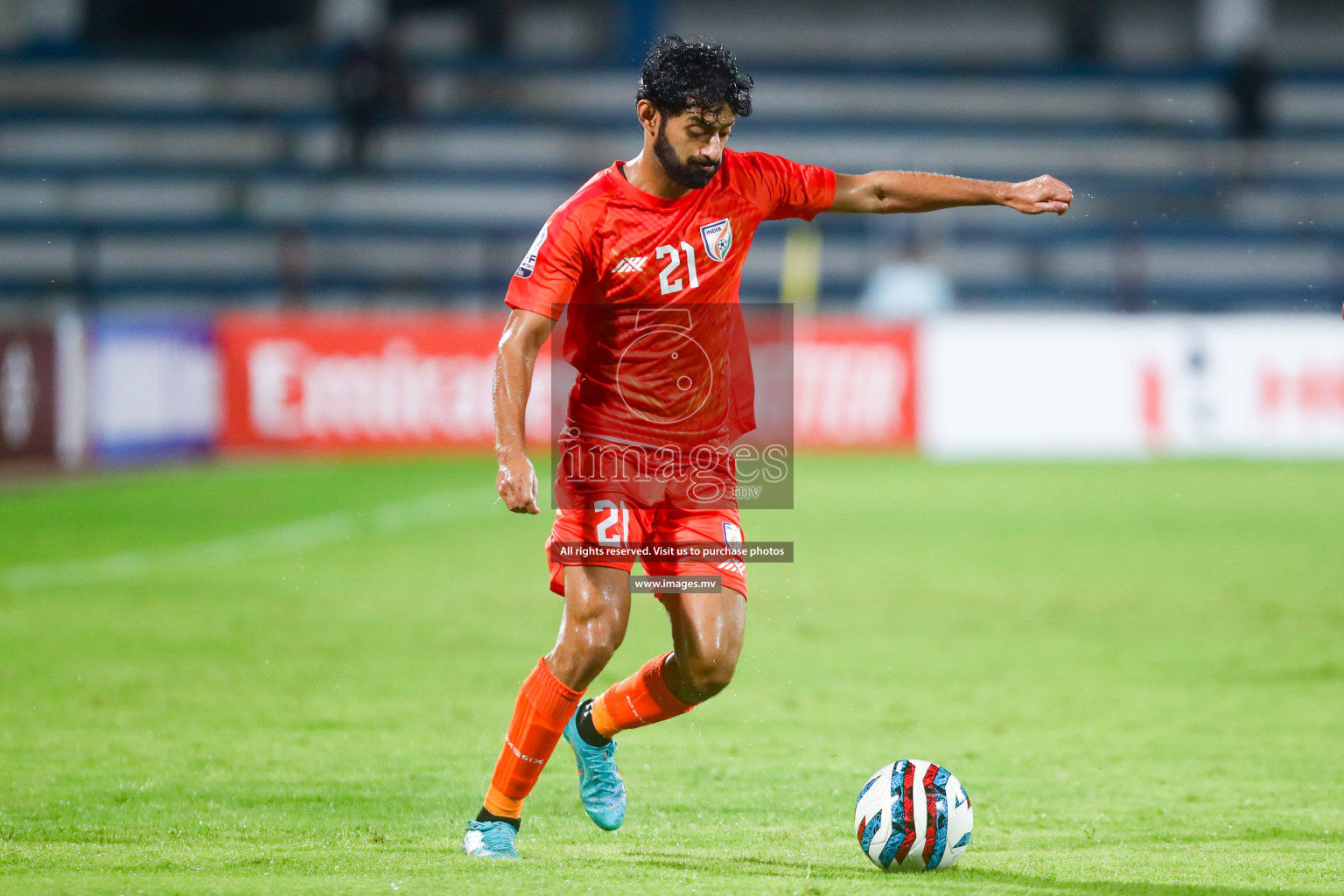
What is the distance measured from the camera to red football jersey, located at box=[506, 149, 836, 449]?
14.4ft

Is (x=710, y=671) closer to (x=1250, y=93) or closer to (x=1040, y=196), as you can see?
(x=1040, y=196)

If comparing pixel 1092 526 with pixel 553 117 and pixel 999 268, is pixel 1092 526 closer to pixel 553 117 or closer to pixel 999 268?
pixel 999 268

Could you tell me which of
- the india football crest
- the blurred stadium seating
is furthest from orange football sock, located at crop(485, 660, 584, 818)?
the blurred stadium seating

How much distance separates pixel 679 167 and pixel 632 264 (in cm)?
29

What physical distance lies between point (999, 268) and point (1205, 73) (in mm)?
5380

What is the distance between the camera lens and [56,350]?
47.6ft

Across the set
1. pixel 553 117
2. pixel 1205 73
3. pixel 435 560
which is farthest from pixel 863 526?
pixel 1205 73

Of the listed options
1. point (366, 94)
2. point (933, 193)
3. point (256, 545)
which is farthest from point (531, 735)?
Answer: point (366, 94)

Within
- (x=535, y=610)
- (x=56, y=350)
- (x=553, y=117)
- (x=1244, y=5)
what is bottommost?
(x=535, y=610)

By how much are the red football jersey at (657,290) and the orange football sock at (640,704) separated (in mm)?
694

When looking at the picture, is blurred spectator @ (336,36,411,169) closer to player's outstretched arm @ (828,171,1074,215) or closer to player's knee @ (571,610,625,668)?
player's outstretched arm @ (828,171,1074,215)

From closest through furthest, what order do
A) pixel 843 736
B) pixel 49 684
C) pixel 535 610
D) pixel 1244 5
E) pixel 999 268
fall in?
pixel 843 736, pixel 49 684, pixel 535 610, pixel 999 268, pixel 1244 5

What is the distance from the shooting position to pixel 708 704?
6.68 metres

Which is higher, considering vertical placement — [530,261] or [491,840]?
[530,261]
